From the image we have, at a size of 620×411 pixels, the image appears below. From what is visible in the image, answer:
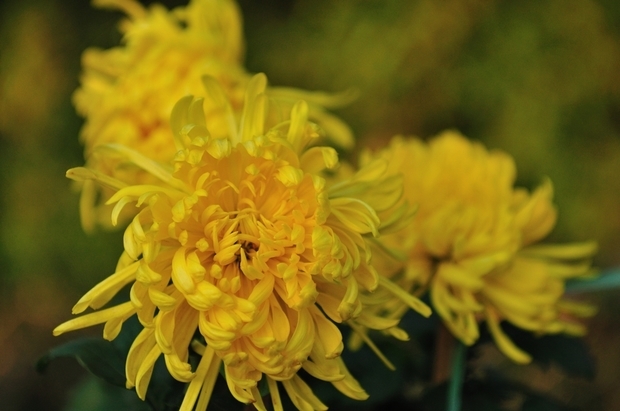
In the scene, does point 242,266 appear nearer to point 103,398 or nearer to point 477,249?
point 477,249

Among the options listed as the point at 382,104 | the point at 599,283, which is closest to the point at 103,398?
the point at 599,283

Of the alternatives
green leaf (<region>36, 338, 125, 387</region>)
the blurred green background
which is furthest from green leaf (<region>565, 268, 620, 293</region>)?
the blurred green background

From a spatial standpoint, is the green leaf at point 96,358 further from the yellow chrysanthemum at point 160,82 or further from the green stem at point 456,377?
the green stem at point 456,377

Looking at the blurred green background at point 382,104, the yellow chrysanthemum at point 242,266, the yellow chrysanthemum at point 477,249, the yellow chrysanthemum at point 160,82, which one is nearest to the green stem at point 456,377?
the yellow chrysanthemum at point 477,249

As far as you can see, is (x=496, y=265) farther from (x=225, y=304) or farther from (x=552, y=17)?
A: (x=552, y=17)

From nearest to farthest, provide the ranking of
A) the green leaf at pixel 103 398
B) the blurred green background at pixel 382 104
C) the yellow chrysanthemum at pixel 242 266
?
the yellow chrysanthemum at pixel 242 266 < the green leaf at pixel 103 398 < the blurred green background at pixel 382 104

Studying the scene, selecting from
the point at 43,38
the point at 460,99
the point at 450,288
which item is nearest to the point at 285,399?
the point at 450,288

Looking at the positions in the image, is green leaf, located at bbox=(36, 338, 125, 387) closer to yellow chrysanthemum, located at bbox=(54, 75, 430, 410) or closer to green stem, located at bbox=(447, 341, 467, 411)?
yellow chrysanthemum, located at bbox=(54, 75, 430, 410)
